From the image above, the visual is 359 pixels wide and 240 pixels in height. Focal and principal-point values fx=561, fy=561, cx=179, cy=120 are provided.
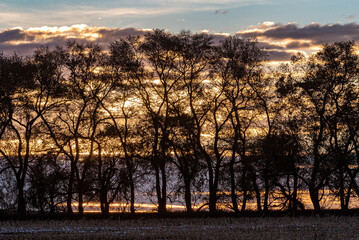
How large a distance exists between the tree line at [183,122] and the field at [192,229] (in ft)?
67.9

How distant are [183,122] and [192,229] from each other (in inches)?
1032

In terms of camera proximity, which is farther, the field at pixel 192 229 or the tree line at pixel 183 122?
the tree line at pixel 183 122

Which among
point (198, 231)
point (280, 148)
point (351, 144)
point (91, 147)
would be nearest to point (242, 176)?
point (280, 148)

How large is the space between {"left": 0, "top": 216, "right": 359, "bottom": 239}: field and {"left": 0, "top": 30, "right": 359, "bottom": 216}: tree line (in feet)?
67.9

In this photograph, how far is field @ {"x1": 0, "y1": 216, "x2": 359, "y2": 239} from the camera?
24797mm

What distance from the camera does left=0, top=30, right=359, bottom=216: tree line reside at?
52781mm

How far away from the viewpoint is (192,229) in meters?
27.3

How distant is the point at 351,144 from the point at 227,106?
41.1 ft

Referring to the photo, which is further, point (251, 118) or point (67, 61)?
point (251, 118)

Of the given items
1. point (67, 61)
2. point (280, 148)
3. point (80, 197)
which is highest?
point (67, 61)

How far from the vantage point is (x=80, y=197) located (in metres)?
52.8

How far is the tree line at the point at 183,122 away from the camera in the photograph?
52.8 meters

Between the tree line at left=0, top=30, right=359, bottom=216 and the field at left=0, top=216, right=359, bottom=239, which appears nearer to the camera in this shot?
the field at left=0, top=216, right=359, bottom=239

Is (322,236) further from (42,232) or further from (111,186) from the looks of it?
(111,186)
